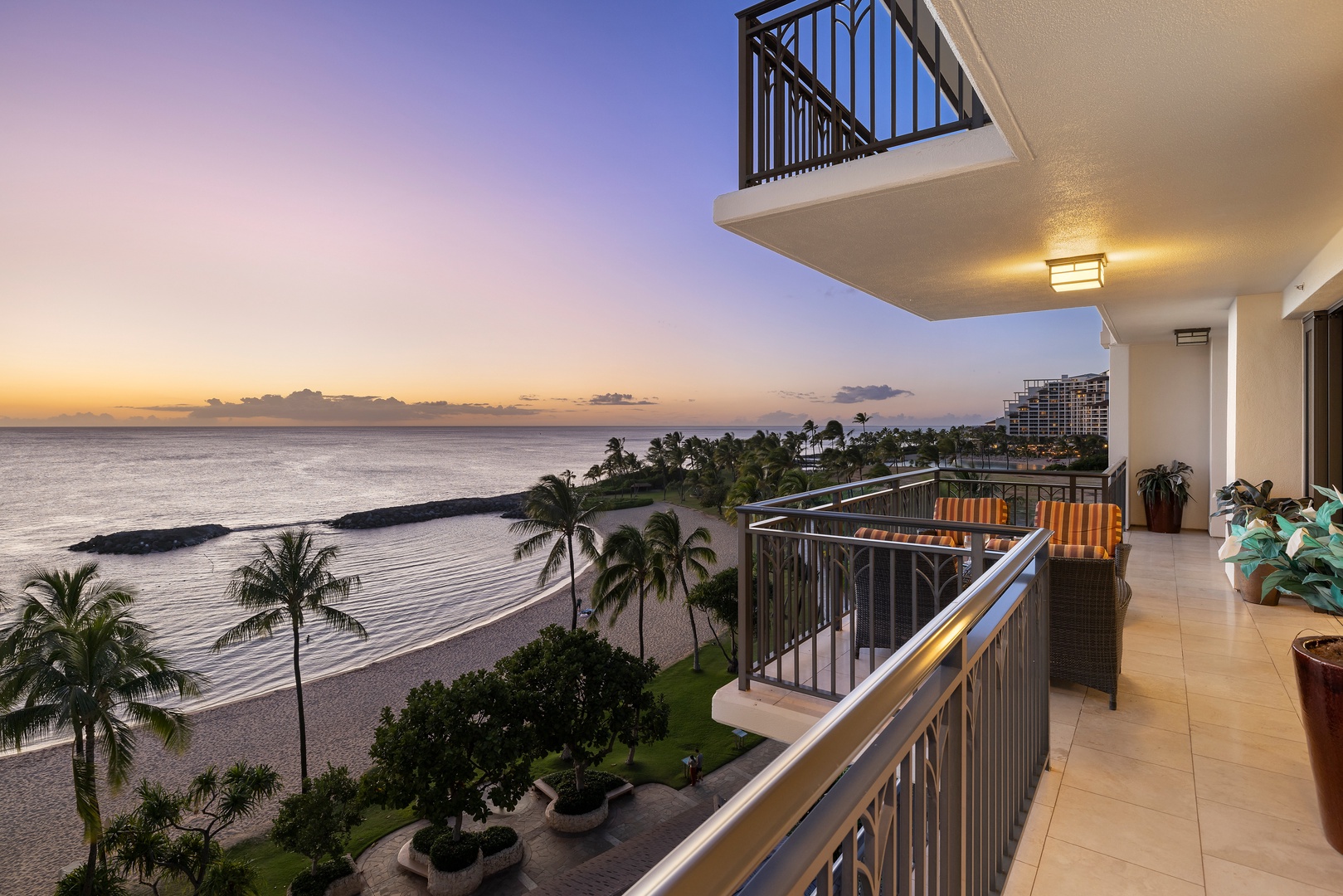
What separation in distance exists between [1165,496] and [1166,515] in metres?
0.27

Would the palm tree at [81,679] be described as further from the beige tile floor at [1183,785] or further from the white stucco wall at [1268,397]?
the white stucco wall at [1268,397]

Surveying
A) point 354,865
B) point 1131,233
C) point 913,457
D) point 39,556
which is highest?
point 1131,233

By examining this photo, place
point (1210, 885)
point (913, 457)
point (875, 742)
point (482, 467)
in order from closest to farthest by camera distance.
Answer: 1. point (875, 742)
2. point (1210, 885)
3. point (913, 457)
4. point (482, 467)

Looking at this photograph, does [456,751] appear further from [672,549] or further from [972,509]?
[972,509]

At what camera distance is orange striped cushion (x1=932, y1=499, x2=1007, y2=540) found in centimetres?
555

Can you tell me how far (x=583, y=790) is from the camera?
1634cm

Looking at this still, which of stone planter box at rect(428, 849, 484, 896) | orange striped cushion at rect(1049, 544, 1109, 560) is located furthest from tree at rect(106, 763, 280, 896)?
orange striped cushion at rect(1049, 544, 1109, 560)

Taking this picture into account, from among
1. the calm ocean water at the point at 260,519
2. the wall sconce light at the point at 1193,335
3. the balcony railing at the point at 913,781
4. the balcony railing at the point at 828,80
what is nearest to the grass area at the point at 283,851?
the calm ocean water at the point at 260,519

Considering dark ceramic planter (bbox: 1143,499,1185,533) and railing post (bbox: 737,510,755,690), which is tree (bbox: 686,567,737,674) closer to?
dark ceramic planter (bbox: 1143,499,1185,533)

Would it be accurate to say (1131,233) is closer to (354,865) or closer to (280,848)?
(354,865)

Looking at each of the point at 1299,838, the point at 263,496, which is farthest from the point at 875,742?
the point at 263,496

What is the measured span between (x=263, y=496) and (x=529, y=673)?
48820mm

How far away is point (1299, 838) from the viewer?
7.48ft

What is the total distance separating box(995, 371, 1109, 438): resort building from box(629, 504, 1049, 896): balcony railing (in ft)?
53.7
